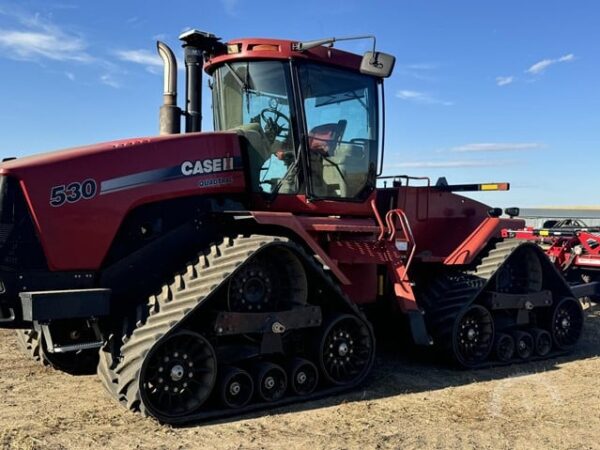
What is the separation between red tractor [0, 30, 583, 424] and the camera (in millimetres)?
5000

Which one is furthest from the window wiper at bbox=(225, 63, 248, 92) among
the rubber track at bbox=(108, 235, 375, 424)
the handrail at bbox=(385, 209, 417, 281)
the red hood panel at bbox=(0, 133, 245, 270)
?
the handrail at bbox=(385, 209, 417, 281)

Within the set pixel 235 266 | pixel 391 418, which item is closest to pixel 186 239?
pixel 235 266

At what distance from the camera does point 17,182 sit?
488 cm

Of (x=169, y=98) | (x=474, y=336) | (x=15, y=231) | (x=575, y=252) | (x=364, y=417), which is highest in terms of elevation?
(x=169, y=98)

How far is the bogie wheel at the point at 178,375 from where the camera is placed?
16.2 feet

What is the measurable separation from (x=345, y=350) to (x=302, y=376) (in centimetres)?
60

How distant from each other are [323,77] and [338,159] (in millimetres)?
865

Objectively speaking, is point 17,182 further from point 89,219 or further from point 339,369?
point 339,369

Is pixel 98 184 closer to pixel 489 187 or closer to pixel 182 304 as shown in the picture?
pixel 182 304

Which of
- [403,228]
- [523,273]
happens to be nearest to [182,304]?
[403,228]

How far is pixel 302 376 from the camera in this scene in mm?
5793

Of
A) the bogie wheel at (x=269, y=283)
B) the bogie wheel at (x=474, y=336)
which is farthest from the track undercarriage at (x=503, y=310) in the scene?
the bogie wheel at (x=269, y=283)

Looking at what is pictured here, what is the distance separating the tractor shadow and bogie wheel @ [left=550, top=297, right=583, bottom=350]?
188 millimetres

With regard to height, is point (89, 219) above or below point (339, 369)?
above
